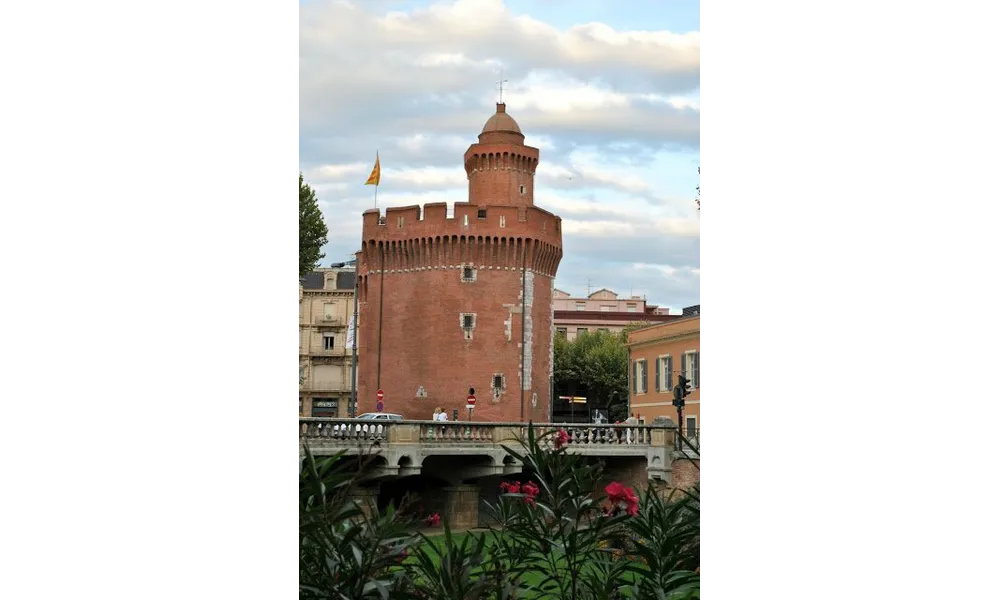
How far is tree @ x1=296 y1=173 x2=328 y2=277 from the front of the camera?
709 inches

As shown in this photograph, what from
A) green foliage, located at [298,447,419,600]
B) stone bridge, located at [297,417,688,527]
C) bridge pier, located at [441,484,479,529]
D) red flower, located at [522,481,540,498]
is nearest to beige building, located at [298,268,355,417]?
stone bridge, located at [297,417,688,527]

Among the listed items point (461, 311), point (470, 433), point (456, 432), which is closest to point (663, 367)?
point (470, 433)

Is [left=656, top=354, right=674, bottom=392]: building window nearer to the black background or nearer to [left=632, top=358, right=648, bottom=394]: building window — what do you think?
[left=632, top=358, right=648, bottom=394]: building window

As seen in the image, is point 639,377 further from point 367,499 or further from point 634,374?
point 367,499

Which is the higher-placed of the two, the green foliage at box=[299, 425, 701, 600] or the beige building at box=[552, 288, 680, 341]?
the beige building at box=[552, 288, 680, 341]

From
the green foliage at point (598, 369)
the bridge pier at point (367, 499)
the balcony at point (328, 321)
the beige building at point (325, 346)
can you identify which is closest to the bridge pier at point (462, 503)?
the beige building at point (325, 346)

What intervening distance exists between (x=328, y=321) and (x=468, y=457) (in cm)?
1860

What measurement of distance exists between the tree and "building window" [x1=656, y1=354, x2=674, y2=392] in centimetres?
1005

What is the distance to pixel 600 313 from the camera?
2138 inches

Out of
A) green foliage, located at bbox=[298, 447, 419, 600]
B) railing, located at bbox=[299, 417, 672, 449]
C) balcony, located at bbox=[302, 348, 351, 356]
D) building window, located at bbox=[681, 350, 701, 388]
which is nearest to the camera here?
green foliage, located at bbox=[298, 447, 419, 600]
